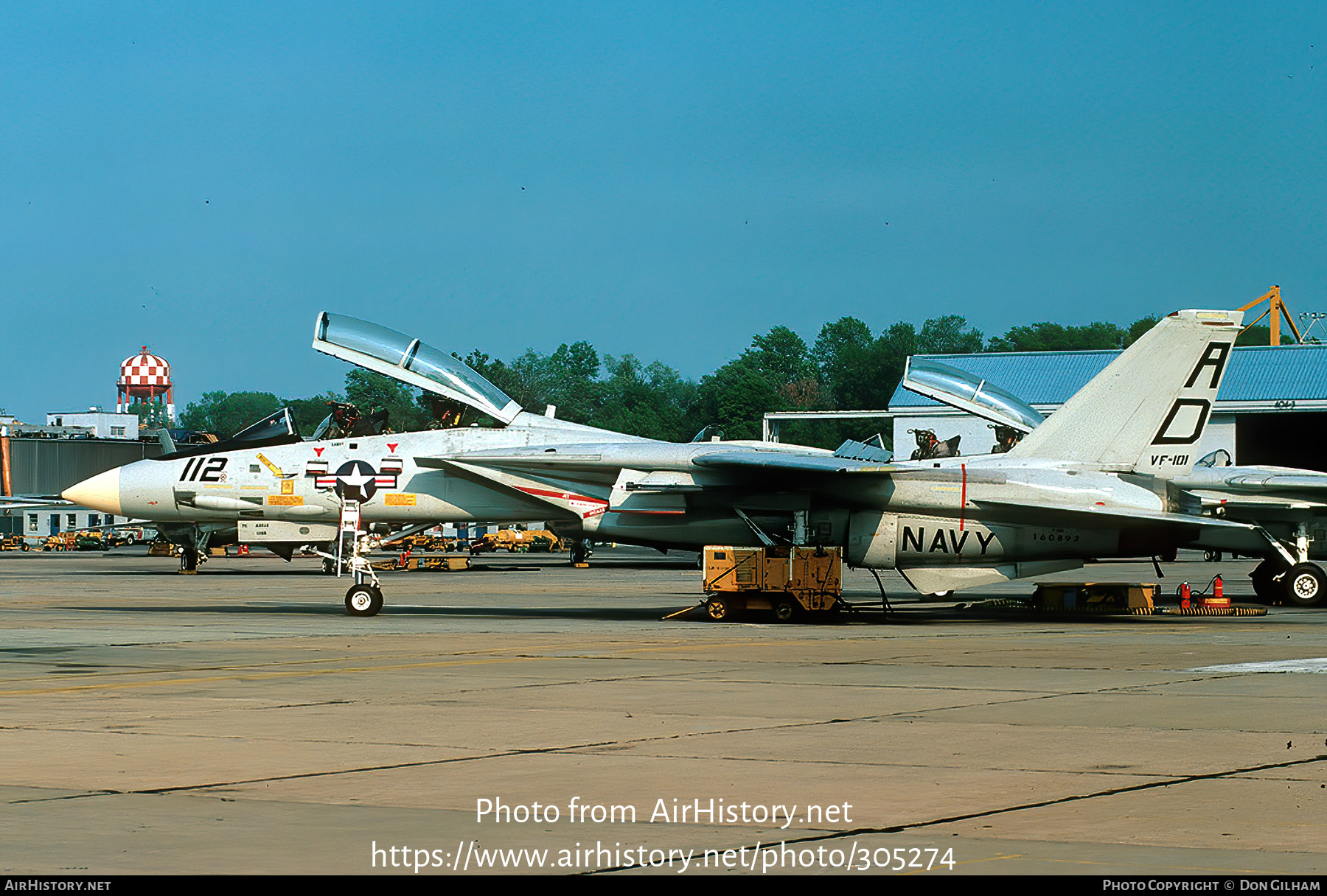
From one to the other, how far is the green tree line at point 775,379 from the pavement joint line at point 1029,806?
70603 mm

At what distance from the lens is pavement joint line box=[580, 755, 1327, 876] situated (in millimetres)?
5562

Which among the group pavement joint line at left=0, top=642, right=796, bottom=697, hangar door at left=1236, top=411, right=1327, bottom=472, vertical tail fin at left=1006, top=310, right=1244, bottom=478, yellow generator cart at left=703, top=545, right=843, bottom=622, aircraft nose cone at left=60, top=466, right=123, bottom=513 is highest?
hangar door at left=1236, top=411, right=1327, bottom=472

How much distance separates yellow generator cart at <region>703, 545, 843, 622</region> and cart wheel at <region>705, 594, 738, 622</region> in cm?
16

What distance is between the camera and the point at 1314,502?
80.2 feet

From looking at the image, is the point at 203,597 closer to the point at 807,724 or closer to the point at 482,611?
the point at 482,611

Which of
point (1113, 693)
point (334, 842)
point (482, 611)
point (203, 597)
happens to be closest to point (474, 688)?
point (1113, 693)

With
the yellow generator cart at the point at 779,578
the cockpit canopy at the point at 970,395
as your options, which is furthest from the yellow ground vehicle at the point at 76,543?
the yellow generator cart at the point at 779,578

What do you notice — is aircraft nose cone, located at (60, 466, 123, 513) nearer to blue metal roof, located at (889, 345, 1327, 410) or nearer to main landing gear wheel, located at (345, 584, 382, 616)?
main landing gear wheel, located at (345, 584, 382, 616)

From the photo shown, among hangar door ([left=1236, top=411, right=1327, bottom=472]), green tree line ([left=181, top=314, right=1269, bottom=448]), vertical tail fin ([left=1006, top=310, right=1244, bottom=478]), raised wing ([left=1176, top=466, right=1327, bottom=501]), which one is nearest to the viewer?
vertical tail fin ([left=1006, top=310, right=1244, bottom=478])

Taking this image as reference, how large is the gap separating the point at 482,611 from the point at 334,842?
679 inches

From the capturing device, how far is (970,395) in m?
26.6

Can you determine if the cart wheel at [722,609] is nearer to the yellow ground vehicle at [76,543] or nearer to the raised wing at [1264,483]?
the raised wing at [1264,483]

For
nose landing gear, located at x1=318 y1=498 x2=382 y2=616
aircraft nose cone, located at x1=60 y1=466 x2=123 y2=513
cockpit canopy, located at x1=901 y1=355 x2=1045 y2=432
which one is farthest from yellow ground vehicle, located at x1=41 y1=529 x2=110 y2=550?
cockpit canopy, located at x1=901 y1=355 x2=1045 y2=432

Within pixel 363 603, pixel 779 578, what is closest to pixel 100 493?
pixel 363 603
